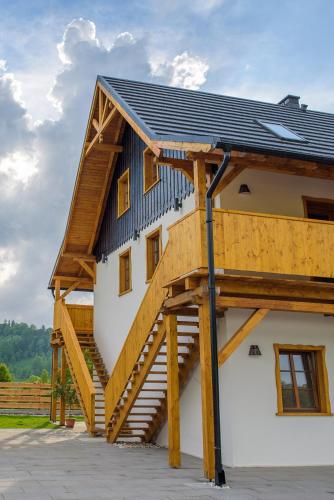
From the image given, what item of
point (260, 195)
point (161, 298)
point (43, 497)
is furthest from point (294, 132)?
point (43, 497)

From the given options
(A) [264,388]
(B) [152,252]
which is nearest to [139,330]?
(A) [264,388]

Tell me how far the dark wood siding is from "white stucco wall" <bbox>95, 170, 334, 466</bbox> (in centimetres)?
110

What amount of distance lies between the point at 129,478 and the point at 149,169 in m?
9.41

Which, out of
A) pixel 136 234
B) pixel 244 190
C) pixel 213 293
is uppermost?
pixel 136 234

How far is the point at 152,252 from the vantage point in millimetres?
16344

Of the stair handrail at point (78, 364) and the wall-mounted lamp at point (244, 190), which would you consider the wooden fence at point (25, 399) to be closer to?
the stair handrail at point (78, 364)

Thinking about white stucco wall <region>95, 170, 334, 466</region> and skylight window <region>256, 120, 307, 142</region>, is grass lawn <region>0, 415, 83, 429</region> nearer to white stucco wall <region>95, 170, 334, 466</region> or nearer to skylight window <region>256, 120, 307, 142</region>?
white stucco wall <region>95, 170, 334, 466</region>

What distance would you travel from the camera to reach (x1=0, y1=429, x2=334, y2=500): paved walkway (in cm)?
838

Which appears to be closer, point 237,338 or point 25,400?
point 237,338

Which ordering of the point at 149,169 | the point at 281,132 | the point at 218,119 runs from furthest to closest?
the point at 149,169, the point at 218,119, the point at 281,132

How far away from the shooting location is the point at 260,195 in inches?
496

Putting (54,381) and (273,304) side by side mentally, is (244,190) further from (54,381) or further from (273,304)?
(54,381)

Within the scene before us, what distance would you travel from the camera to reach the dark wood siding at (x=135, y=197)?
48.6ft

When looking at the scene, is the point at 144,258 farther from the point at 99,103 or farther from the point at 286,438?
the point at 286,438
